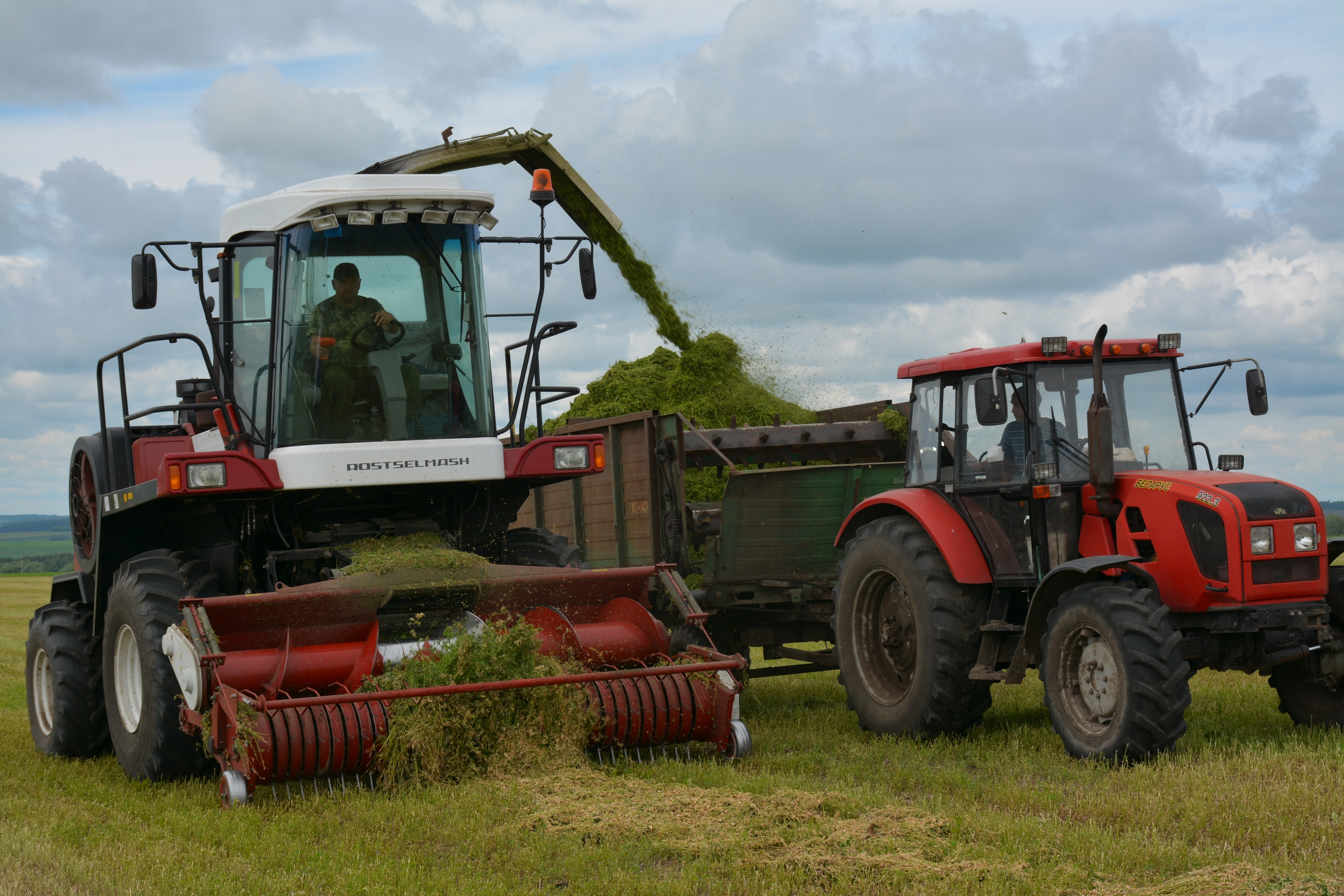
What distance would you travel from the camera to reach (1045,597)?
22.7 ft

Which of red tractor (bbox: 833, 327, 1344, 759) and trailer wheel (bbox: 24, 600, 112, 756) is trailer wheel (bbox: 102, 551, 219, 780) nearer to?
trailer wheel (bbox: 24, 600, 112, 756)

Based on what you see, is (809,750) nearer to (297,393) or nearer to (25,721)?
(297,393)

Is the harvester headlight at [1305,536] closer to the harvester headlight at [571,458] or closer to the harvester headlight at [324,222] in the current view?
the harvester headlight at [571,458]

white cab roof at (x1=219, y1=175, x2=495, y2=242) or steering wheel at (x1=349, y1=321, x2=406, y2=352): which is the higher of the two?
white cab roof at (x1=219, y1=175, x2=495, y2=242)

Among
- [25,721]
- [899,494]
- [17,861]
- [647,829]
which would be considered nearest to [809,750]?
[899,494]

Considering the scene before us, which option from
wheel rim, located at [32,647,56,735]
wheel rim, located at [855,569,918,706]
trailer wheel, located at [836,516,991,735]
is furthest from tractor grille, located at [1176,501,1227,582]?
wheel rim, located at [32,647,56,735]

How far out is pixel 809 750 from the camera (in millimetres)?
7344

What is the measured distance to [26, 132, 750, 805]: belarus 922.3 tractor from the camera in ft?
21.5

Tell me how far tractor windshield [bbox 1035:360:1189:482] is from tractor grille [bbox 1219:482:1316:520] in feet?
2.15

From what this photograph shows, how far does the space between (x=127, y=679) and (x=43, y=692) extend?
153 centimetres

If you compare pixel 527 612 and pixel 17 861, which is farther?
pixel 527 612

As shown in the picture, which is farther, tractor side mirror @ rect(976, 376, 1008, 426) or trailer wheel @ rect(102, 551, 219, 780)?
tractor side mirror @ rect(976, 376, 1008, 426)

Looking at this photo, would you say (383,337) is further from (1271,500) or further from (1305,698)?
(1305,698)

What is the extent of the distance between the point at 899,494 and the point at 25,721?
265 inches
